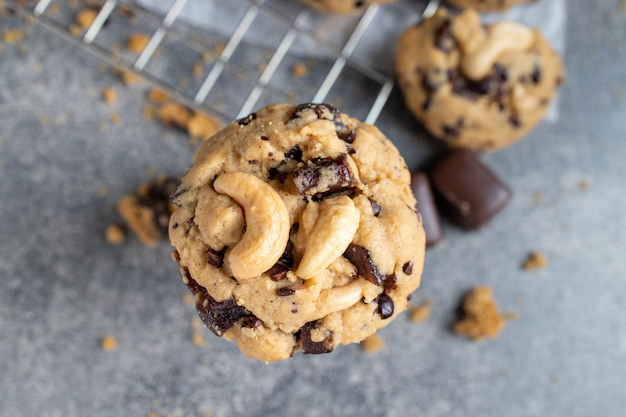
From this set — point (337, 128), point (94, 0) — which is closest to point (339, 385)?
point (337, 128)

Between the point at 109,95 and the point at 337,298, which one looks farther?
the point at 109,95

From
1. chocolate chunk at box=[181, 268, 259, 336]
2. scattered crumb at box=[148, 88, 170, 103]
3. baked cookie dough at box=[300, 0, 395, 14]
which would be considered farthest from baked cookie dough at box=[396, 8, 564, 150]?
chocolate chunk at box=[181, 268, 259, 336]

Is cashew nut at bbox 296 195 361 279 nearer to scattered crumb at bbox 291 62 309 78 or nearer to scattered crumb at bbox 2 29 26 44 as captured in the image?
scattered crumb at bbox 291 62 309 78

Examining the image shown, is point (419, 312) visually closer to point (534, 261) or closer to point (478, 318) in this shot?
point (478, 318)

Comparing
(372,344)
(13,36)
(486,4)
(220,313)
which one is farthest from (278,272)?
(13,36)

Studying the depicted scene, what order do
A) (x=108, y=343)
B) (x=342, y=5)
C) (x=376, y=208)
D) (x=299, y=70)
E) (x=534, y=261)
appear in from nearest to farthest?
(x=376, y=208) → (x=342, y=5) → (x=108, y=343) → (x=299, y=70) → (x=534, y=261)

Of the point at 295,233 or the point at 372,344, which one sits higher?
the point at 295,233
